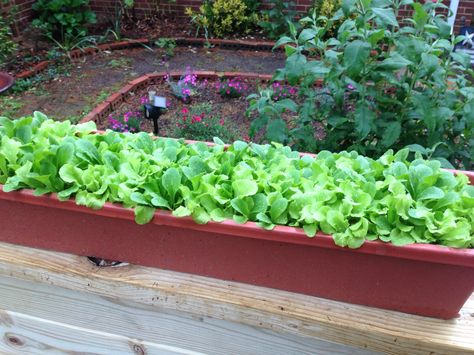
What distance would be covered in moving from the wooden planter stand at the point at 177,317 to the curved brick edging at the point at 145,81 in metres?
2.91

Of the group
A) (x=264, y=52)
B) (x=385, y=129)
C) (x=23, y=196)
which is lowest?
(x=264, y=52)

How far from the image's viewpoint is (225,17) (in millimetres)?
5938

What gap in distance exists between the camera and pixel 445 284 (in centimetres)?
87

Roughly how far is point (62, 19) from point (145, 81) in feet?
5.95

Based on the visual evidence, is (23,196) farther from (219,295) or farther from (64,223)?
(219,295)

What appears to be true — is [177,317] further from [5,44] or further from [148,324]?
[5,44]

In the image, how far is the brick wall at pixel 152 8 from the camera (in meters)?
5.65

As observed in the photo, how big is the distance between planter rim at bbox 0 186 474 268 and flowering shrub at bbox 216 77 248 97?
11.3 ft

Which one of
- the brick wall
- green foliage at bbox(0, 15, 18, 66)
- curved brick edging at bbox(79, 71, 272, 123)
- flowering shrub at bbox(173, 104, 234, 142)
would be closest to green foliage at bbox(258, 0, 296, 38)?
the brick wall

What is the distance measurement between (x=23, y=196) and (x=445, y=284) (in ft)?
3.02

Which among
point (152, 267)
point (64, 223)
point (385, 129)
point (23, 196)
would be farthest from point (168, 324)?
point (385, 129)

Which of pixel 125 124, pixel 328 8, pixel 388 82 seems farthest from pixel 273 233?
pixel 328 8

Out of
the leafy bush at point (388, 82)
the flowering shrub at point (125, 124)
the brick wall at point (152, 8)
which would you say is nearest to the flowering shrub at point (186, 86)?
the flowering shrub at point (125, 124)

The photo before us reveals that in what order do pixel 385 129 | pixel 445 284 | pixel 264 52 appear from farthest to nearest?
1. pixel 264 52
2. pixel 385 129
3. pixel 445 284
